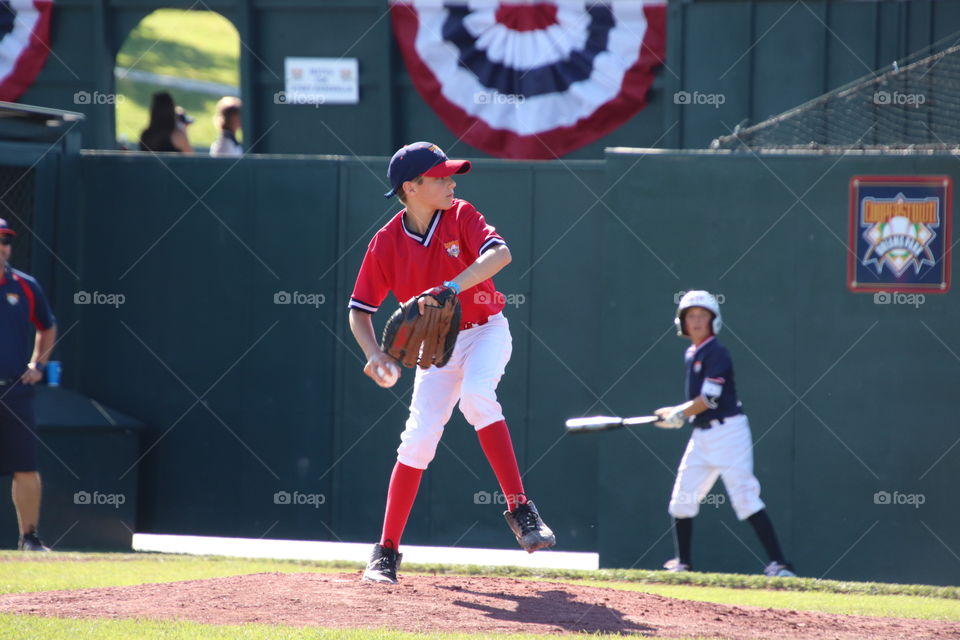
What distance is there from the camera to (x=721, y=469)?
8.00 metres

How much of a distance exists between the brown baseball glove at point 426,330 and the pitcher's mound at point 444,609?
3.29 ft

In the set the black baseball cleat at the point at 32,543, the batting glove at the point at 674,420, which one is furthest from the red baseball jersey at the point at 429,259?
the black baseball cleat at the point at 32,543

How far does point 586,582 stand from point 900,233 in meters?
3.33

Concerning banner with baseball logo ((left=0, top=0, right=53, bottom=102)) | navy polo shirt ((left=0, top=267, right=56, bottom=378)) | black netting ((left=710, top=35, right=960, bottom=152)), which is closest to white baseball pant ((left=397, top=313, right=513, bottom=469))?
navy polo shirt ((left=0, top=267, right=56, bottom=378))

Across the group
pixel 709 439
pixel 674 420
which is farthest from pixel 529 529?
pixel 709 439

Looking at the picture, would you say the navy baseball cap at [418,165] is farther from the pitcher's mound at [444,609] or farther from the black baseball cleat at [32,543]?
the black baseball cleat at [32,543]

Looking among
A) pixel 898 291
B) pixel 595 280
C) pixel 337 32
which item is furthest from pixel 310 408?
pixel 898 291

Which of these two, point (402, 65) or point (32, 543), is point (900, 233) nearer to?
point (402, 65)

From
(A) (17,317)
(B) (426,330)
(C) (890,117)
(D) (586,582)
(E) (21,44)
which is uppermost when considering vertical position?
(E) (21,44)

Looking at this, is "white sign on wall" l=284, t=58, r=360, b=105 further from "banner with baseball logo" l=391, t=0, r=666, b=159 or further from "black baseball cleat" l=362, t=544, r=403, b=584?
"black baseball cleat" l=362, t=544, r=403, b=584

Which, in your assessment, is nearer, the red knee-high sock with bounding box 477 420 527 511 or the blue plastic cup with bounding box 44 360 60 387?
the red knee-high sock with bounding box 477 420 527 511

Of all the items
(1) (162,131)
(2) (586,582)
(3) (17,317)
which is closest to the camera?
(2) (586,582)

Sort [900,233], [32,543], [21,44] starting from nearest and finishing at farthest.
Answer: [32,543], [900,233], [21,44]

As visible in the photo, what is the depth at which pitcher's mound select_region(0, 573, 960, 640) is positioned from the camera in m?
4.85
